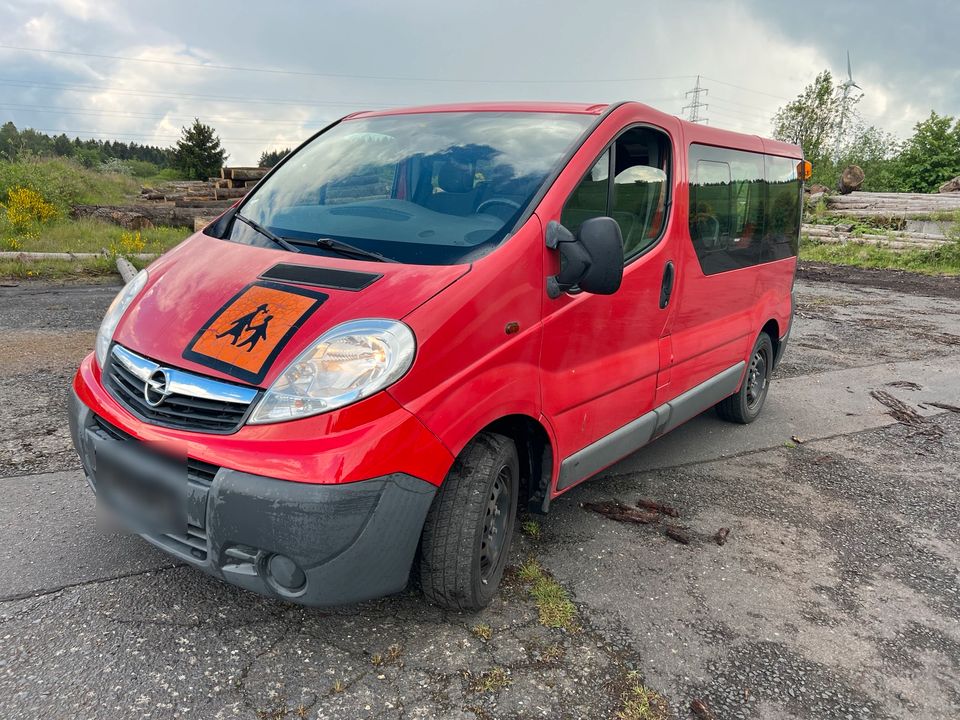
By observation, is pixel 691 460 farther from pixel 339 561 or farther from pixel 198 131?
pixel 198 131

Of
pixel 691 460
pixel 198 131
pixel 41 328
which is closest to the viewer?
pixel 691 460

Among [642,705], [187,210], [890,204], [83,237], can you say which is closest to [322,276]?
[642,705]

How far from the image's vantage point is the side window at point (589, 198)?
2850 millimetres

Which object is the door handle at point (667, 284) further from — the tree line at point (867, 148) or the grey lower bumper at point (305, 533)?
the tree line at point (867, 148)

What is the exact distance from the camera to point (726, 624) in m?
2.78

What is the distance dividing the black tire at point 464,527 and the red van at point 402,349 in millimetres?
10

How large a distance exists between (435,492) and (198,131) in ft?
171

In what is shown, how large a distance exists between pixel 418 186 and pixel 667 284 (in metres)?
1.36

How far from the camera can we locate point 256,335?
7.61ft

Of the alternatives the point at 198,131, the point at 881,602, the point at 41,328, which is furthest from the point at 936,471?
the point at 198,131

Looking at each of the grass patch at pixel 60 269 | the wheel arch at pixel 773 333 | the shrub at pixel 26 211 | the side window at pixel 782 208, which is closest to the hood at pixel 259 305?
the side window at pixel 782 208

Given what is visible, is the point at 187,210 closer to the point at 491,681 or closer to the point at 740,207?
the point at 740,207

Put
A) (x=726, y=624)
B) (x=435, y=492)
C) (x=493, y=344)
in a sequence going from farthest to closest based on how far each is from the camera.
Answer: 1. (x=726, y=624)
2. (x=493, y=344)
3. (x=435, y=492)

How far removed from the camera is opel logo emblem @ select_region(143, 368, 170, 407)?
7.58 feet
